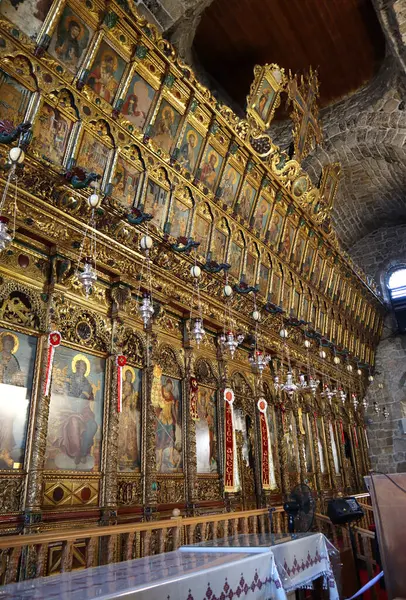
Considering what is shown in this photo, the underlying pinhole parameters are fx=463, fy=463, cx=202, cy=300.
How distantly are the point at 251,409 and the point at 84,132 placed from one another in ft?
19.7

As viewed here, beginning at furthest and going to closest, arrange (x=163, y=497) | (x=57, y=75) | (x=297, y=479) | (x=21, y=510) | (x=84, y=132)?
(x=297, y=479) → (x=163, y=497) → (x=84, y=132) → (x=57, y=75) → (x=21, y=510)

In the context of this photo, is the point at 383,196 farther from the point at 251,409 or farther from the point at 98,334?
the point at 98,334

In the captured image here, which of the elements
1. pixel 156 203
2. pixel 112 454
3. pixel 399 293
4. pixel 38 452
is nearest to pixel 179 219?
pixel 156 203

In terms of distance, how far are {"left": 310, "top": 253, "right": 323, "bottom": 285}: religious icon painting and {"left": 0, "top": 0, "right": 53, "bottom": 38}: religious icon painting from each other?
8.64 metres

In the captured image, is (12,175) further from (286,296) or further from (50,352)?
(286,296)

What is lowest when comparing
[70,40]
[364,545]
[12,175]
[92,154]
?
[364,545]

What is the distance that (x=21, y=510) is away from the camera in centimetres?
466

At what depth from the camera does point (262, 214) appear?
973 cm

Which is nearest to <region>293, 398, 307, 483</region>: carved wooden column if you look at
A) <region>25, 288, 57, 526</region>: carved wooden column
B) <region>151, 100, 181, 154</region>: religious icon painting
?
<region>151, 100, 181, 154</region>: religious icon painting

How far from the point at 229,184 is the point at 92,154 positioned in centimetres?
313

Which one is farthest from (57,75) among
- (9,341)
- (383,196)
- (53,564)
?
(383,196)

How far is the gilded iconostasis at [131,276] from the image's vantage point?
5.18 metres

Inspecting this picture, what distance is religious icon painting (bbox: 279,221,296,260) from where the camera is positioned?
34.9 feet

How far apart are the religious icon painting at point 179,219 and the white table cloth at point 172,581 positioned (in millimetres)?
5016
